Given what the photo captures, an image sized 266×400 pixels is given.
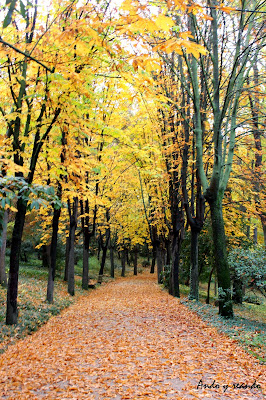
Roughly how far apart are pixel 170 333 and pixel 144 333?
2.00 feet

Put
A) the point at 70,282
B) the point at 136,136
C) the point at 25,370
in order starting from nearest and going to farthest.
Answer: the point at 25,370
the point at 70,282
the point at 136,136

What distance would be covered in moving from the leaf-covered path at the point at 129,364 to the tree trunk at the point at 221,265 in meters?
0.87

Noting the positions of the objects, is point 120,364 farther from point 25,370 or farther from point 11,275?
point 11,275

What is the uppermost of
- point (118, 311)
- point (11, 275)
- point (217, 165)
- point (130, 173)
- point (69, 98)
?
point (130, 173)

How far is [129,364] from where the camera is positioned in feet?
14.8

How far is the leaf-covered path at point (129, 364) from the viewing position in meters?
3.59

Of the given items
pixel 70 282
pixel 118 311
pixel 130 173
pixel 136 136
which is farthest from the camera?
pixel 130 173

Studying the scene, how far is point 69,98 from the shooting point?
607cm

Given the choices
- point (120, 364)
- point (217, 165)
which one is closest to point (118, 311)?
point (120, 364)

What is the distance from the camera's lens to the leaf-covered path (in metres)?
3.59

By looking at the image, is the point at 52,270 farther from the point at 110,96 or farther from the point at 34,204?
the point at 34,204

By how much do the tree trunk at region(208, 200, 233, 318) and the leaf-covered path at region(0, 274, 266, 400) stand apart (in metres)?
0.87

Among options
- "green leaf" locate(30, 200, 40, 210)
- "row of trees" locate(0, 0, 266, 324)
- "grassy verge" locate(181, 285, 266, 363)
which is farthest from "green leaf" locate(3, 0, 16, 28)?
"grassy verge" locate(181, 285, 266, 363)

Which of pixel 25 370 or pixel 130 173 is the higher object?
pixel 130 173
